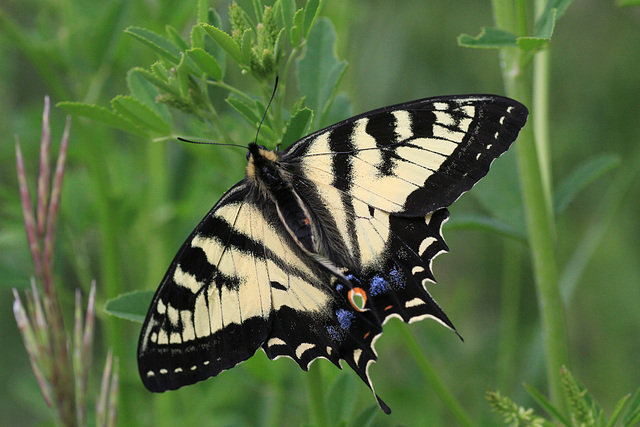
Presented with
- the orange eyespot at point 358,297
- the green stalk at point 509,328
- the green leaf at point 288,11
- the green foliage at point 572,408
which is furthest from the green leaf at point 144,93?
the green stalk at point 509,328

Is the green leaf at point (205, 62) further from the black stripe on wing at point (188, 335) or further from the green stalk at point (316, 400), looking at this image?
the green stalk at point (316, 400)

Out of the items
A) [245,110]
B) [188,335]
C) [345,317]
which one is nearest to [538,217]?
[345,317]

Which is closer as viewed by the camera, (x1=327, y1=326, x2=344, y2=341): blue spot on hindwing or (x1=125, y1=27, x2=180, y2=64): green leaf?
(x1=125, y1=27, x2=180, y2=64): green leaf

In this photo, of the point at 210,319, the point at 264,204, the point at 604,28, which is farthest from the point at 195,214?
the point at 604,28

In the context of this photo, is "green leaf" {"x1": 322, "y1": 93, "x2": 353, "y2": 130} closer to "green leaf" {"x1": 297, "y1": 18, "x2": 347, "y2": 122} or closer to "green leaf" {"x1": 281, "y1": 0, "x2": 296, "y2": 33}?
"green leaf" {"x1": 297, "y1": 18, "x2": 347, "y2": 122}

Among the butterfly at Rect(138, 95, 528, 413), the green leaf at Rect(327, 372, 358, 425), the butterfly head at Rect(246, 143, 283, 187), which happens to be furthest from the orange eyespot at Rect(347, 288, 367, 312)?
the butterfly head at Rect(246, 143, 283, 187)

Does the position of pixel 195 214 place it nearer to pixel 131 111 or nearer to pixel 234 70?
pixel 234 70
